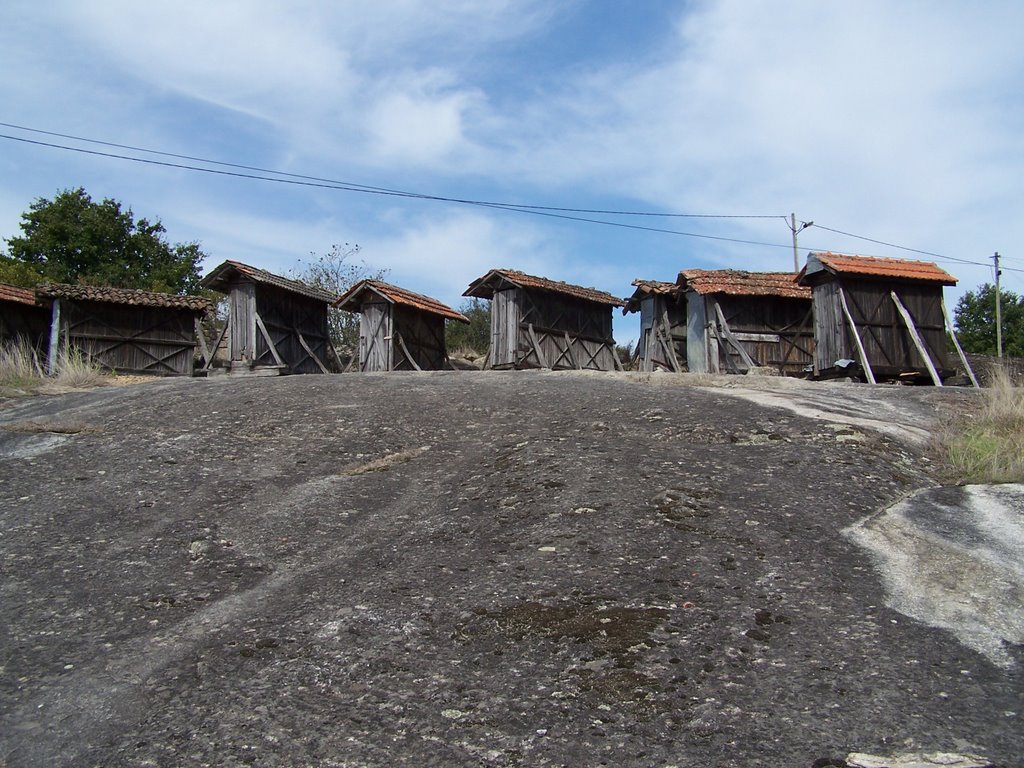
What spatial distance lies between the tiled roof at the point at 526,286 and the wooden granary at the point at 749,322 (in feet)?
12.1

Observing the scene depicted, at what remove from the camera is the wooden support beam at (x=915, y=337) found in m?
15.7

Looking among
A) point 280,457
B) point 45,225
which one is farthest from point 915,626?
point 45,225

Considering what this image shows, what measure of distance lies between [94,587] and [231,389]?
6693mm

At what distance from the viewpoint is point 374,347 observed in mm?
21984

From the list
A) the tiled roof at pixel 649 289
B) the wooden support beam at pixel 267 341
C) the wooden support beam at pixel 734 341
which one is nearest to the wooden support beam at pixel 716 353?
the wooden support beam at pixel 734 341

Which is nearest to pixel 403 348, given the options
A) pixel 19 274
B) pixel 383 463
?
pixel 383 463

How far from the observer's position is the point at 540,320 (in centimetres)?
2292

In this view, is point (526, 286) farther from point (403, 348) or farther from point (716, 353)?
point (716, 353)

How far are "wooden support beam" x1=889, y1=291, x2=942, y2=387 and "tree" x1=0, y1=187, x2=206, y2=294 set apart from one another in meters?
31.5

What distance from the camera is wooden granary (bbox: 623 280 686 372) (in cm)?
2267

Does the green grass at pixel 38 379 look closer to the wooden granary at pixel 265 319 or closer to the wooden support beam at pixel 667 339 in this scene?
the wooden granary at pixel 265 319

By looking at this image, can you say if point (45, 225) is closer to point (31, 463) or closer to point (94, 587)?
point (31, 463)

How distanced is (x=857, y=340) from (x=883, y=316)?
3.65ft

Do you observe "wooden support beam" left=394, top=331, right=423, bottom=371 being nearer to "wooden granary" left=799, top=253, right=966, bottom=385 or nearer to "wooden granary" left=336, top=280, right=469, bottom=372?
"wooden granary" left=336, top=280, right=469, bottom=372
